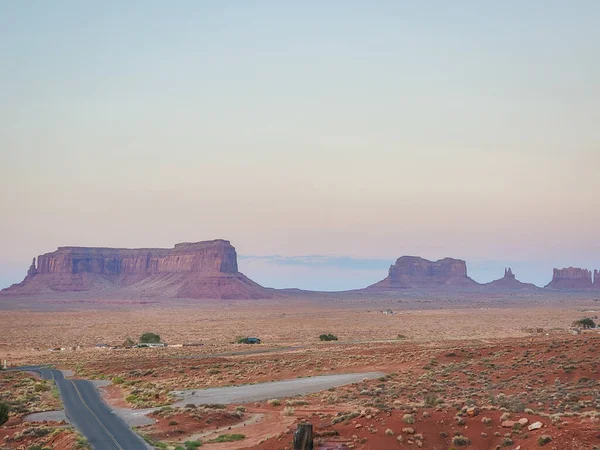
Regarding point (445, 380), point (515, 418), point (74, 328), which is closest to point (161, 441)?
point (515, 418)

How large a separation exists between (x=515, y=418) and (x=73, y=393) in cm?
2675

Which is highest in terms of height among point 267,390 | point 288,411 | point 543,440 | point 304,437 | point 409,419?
point 304,437

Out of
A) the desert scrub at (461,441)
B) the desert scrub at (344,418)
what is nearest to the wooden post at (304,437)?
the desert scrub at (461,441)

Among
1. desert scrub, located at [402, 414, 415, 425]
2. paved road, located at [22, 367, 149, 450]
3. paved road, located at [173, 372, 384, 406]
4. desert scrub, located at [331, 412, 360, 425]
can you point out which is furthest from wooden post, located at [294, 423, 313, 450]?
paved road, located at [173, 372, 384, 406]

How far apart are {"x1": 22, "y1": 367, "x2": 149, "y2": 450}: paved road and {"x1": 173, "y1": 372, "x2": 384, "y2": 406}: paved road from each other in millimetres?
4151

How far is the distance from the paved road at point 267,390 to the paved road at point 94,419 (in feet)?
13.6

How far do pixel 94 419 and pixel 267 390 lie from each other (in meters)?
10.5

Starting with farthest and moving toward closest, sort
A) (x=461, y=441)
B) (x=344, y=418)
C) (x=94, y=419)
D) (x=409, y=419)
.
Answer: (x=94, y=419)
(x=344, y=418)
(x=409, y=419)
(x=461, y=441)

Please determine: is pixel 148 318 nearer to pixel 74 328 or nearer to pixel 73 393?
pixel 74 328

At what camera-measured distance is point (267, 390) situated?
124 feet

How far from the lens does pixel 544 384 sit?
32.0 meters

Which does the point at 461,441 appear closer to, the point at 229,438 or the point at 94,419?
the point at 229,438

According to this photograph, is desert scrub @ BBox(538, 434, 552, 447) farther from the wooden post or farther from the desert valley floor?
the wooden post

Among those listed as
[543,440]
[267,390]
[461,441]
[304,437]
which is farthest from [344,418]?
[267,390]
